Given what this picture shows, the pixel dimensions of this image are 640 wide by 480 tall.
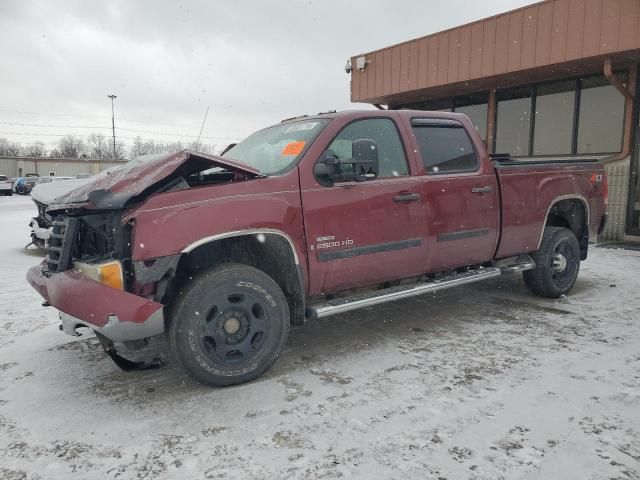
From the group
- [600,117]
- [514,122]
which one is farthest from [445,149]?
[514,122]

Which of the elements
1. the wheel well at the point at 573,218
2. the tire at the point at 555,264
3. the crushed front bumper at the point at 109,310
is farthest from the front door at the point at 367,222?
the wheel well at the point at 573,218

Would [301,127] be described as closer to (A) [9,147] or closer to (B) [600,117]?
(B) [600,117]

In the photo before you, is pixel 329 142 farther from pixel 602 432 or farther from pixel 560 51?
pixel 560 51

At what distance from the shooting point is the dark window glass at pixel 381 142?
12.7 feet

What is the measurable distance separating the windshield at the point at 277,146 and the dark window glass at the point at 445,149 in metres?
0.99

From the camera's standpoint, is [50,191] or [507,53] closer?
[50,191]

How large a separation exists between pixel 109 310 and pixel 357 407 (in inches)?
61.3

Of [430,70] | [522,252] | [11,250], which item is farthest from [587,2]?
[11,250]

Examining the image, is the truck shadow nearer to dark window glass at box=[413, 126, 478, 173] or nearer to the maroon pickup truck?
the maroon pickup truck

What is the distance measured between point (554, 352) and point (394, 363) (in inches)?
50.5

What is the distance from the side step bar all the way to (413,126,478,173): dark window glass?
99 centimetres

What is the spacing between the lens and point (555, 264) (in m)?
5.35

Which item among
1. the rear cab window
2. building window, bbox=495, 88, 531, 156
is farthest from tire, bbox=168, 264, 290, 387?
building window, bbox=495, 88, 531, 156

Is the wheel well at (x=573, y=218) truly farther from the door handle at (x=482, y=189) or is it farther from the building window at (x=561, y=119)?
the building window at (x=561, y=119)
